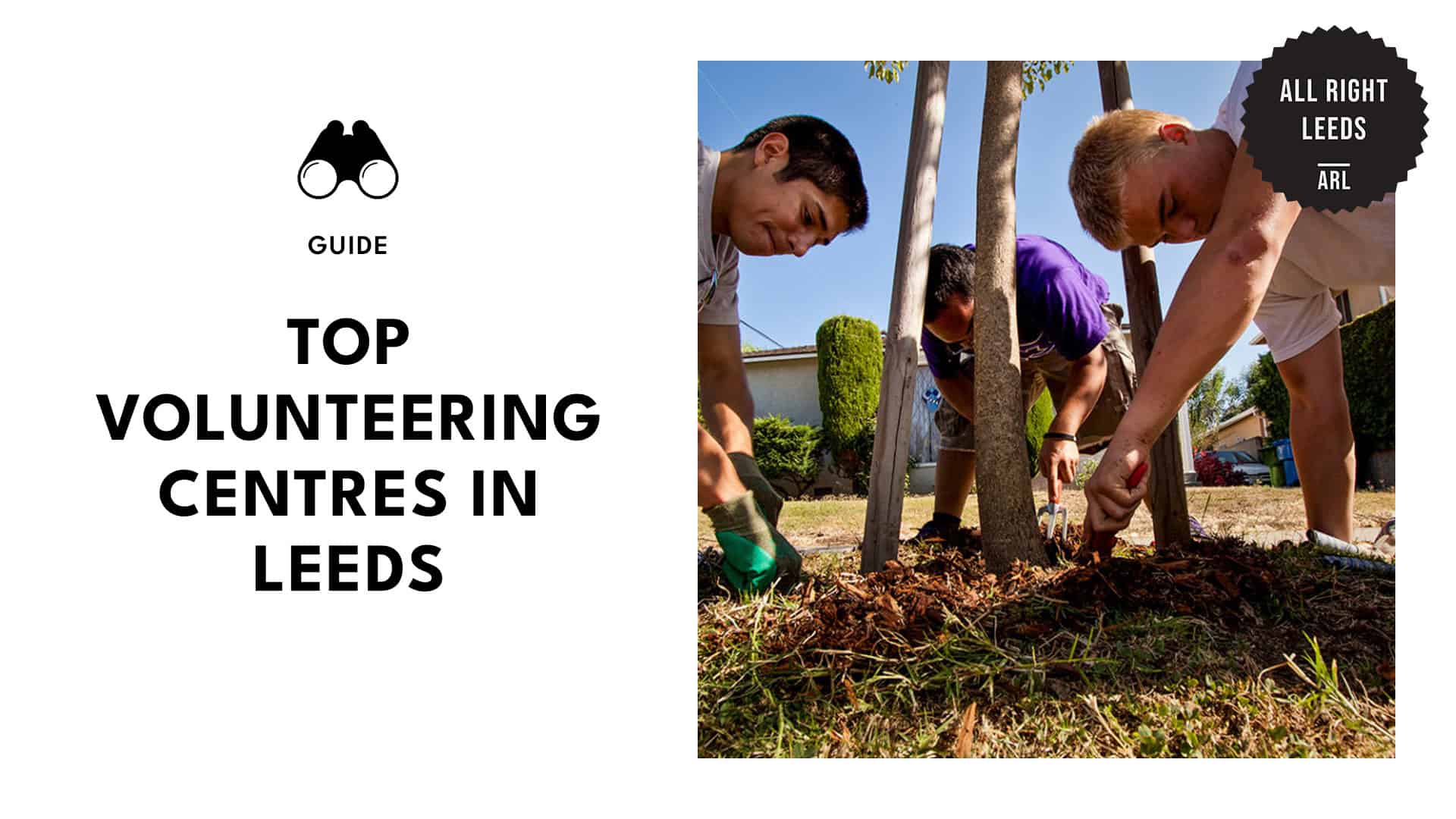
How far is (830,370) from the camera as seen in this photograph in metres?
3.87

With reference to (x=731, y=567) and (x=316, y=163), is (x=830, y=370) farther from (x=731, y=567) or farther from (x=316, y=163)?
(x=316, y=163)

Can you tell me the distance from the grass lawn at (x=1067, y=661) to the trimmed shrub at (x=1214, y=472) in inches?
4.6

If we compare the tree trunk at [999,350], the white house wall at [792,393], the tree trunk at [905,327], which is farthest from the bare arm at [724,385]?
the white house wall at [792,393]

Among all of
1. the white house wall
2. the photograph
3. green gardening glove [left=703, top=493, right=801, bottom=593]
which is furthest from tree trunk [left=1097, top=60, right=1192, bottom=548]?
the white house wall

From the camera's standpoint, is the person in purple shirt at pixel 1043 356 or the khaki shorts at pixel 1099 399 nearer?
the person in purple shirt at pixel 1043 356

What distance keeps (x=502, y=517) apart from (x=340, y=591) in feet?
1.07

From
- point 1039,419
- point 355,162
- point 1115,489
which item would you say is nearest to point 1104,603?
point 1115,489

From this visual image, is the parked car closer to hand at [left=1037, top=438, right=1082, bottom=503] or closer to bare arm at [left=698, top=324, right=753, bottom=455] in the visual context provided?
hand at [left=1037, top=438, right=1082, bottom=503]

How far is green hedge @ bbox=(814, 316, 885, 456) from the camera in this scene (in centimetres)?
374

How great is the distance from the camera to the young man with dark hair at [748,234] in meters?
1.67

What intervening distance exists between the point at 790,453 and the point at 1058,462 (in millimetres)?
1905

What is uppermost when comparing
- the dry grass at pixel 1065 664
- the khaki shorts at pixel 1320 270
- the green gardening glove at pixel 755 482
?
the khaki shorts at pixel 1320 270

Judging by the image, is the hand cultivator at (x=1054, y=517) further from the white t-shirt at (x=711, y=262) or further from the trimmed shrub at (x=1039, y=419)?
the trimmed shrub at (x=1039, y=419)

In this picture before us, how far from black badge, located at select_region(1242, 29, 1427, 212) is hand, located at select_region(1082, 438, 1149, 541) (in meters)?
0.53
